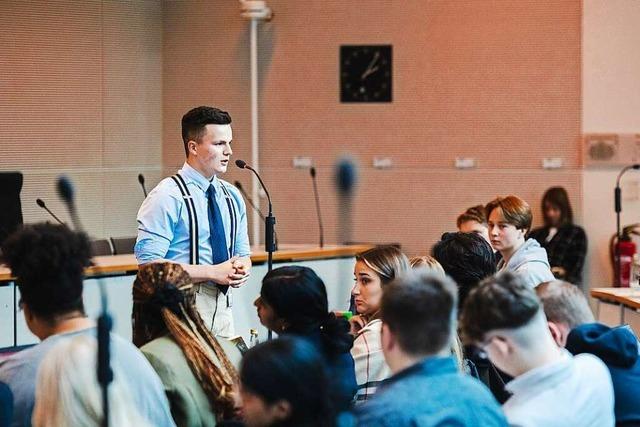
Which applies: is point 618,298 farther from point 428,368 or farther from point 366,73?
point 428,368

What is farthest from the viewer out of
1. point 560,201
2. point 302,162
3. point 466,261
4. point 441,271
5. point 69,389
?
point 302,162

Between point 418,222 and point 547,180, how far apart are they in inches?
42.6

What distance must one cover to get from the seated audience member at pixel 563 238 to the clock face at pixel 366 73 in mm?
1591

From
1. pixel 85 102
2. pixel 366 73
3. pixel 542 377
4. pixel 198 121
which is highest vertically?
pixel 366 73

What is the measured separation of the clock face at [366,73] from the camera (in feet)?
30.8

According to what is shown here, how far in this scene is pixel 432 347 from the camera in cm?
240

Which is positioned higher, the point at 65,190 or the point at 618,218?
the point at 65,190

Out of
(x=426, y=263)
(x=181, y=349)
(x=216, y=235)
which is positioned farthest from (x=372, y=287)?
(x=181, y=349)

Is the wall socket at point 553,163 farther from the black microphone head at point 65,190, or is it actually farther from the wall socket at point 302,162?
the black microphone head at point 65,190

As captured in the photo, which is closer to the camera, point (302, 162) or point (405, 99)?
point (405, 99)

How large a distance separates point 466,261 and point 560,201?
5.07 meters

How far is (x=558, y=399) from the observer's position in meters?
2.57

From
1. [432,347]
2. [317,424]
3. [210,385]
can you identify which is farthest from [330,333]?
[317,424]

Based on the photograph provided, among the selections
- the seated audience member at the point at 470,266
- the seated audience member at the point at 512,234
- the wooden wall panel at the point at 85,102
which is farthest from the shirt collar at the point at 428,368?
the wooden wall panel at the point at 85,102
